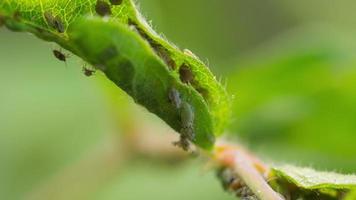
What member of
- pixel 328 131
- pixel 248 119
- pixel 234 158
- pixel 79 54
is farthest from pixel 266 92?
pixel 79 54

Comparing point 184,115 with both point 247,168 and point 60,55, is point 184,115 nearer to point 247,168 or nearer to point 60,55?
point 247,168

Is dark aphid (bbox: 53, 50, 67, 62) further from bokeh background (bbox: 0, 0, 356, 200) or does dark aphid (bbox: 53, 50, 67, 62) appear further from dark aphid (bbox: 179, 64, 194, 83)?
bokeh background (bbox: 0, 0, 356, 200)

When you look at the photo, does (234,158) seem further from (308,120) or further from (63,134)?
(63,134)

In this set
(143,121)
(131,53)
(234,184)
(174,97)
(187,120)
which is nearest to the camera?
(131,53)

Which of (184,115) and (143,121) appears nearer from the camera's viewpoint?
(184,115)

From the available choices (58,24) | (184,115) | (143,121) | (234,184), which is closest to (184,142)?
(234,184)

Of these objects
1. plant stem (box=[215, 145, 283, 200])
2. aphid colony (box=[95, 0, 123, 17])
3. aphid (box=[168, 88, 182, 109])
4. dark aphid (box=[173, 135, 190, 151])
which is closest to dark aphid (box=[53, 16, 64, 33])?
aphid colony (box=[95, 0, 123, 17])

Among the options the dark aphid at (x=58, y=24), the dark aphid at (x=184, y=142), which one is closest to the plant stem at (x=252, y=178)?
the dark aphid at (x=184, y=142)
